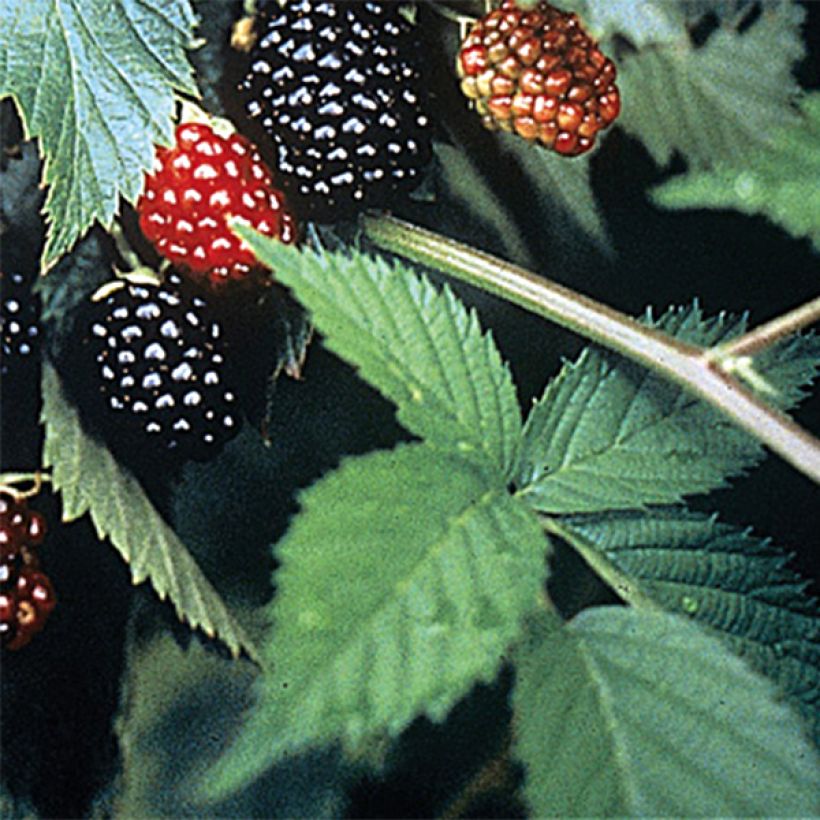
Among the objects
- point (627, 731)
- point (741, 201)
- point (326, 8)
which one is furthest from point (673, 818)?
point (326, 8)

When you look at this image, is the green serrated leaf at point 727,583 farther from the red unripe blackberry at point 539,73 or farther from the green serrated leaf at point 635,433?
the red unripe blackberry at point 539,73

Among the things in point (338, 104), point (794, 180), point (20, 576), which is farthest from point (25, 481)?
point (794, 180)

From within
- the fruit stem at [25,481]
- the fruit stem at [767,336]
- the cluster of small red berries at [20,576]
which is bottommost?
the cluster of small red berries at [20,576]

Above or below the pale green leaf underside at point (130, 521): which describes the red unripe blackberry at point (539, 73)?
above

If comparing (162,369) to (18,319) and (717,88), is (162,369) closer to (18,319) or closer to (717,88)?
(18,319)

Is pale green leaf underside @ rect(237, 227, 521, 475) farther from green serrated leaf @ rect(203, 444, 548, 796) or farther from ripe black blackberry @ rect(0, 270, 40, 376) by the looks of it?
ripe black blackberry @ rect(0, 270, 40, 376)

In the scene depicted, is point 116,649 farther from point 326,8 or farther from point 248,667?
point 326,8

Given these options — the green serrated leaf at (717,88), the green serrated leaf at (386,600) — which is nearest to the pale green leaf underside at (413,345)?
the green serrated leaf at (386,600)
